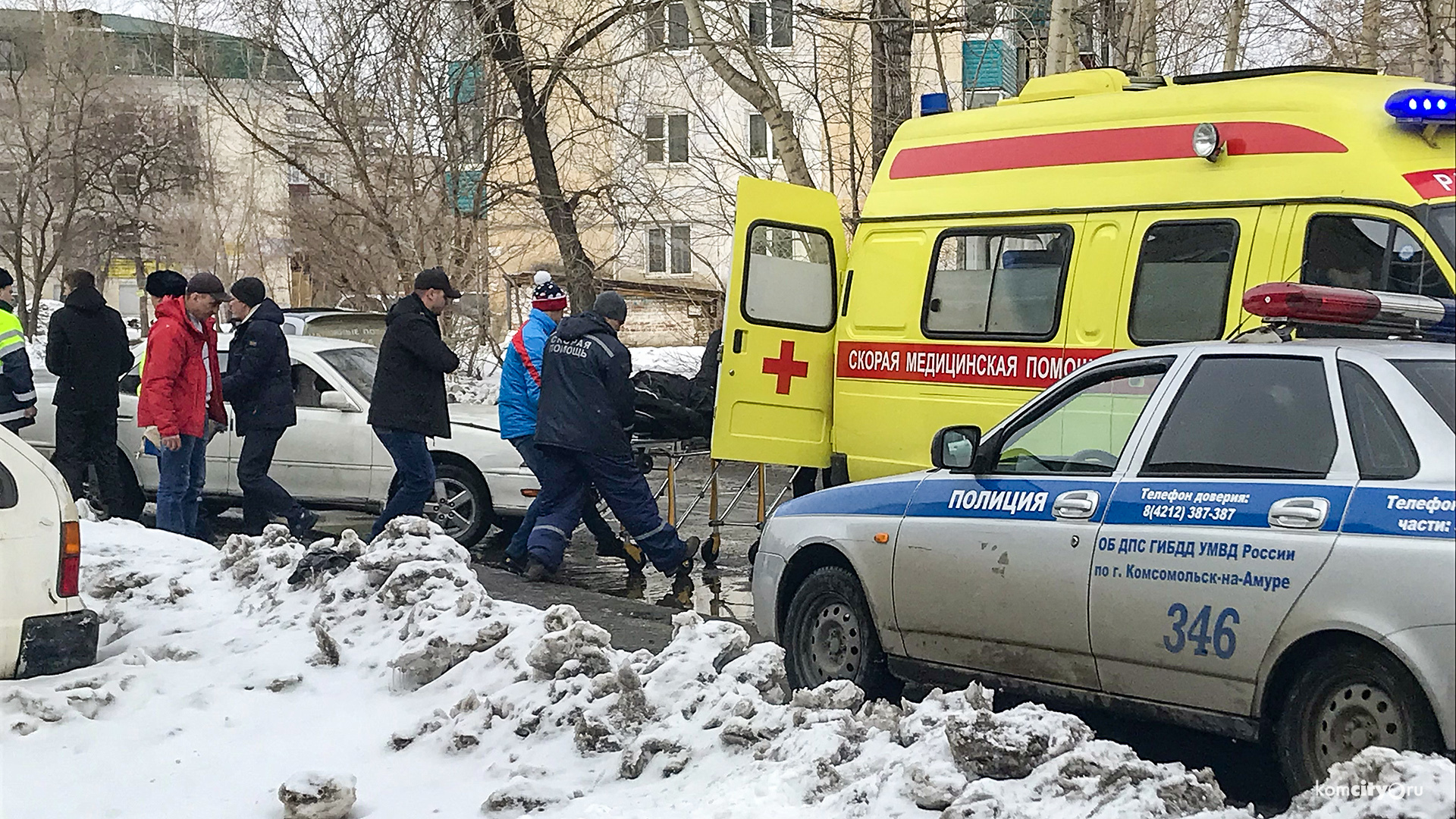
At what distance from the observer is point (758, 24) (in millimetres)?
16812

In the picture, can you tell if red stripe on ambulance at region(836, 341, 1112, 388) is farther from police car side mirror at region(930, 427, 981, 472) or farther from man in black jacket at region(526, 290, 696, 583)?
police car side mirror at region(930, 427, 981, 472)

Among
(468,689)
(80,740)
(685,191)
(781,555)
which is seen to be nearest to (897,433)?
(781,555)

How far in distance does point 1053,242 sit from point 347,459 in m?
5.35

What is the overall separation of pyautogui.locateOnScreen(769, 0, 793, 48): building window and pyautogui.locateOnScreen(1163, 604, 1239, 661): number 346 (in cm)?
1182

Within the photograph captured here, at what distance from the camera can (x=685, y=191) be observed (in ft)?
67.3

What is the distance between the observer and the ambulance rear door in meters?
8.67

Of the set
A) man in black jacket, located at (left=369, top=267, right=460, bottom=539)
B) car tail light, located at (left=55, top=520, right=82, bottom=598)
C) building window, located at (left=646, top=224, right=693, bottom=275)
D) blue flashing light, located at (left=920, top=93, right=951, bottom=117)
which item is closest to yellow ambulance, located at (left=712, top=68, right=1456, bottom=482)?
blue flashing light, located at (left=920, top=93, right=951, bottom=117)

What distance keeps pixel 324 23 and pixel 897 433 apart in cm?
1309

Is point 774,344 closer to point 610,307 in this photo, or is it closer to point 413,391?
point 610,307

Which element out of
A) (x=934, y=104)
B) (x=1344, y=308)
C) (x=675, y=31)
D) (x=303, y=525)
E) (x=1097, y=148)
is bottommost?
(x=303, y=525)

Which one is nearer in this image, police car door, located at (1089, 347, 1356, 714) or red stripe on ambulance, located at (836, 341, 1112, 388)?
police car door, located at (1089, 347, 1356, 714)

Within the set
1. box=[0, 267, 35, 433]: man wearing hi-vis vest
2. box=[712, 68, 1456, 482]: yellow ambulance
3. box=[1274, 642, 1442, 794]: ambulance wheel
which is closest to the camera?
box=[1274, 642, 1442, 794]: ambulance wheel

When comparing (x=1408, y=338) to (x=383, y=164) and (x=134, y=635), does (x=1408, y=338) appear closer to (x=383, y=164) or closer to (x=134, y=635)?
(x=134, y=635)

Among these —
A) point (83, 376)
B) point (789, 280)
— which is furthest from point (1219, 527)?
point (83, 376)
